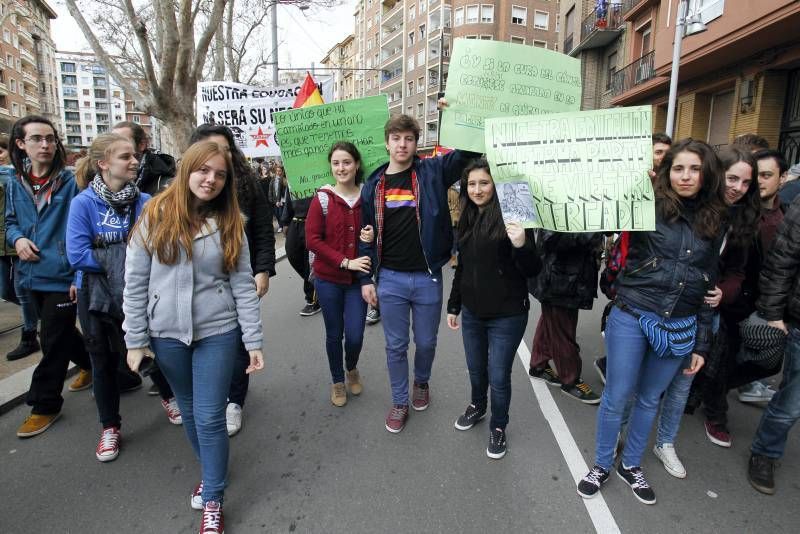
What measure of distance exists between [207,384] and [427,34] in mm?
50885

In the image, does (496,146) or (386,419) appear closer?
(496,146)

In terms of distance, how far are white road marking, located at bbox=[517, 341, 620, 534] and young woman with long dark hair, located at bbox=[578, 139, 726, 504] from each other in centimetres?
10

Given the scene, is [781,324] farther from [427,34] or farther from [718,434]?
[427,34]

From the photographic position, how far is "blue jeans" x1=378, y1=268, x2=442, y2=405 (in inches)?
126

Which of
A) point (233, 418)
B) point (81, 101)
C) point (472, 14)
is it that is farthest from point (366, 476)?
point (81, 101)

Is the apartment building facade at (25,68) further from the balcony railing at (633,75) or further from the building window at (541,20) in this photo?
the balcony railing at (633,75)

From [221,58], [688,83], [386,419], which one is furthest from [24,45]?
[386,419]

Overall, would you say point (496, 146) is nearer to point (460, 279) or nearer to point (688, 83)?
point (460, 279)

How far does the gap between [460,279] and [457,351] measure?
1988 mm

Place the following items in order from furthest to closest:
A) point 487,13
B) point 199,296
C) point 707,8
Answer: point 487,13, point 707,8, point 199,296

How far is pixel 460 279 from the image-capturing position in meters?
3.05

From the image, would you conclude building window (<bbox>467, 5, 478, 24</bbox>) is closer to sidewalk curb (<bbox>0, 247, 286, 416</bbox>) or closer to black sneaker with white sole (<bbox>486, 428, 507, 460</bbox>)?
sidewalk curb (<bbox>0, 247, 286, 416</bbox>)

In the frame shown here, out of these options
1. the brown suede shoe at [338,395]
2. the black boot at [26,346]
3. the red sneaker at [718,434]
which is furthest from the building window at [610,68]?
the black boot at [26,346]

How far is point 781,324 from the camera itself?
2584 mm
